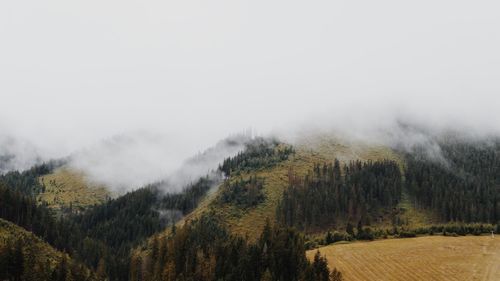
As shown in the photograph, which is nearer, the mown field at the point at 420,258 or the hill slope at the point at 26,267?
the mown field at the point at 420,258

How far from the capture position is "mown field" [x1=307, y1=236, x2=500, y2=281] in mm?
108938

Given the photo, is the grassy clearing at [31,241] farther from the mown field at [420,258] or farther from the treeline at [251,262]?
the mown field at [420,258]

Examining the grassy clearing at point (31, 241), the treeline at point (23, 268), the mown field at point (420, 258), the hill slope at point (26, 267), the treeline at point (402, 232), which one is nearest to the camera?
the mown field at point (420, 258)

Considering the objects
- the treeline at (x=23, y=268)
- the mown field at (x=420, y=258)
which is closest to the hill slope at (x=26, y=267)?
the treeline at (x=23, y=268)

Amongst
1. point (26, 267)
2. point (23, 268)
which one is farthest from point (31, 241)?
point (26, 267)

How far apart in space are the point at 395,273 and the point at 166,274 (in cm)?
5807

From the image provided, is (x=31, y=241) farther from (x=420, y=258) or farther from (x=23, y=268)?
(x=420, y=258)

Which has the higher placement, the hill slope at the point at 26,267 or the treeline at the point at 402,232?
the hill slope at the point at 26,267

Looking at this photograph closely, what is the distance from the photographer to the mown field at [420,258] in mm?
108938

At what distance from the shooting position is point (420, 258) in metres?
123

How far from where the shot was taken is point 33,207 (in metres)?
198

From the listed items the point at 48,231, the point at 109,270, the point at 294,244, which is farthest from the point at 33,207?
the point at 294,244

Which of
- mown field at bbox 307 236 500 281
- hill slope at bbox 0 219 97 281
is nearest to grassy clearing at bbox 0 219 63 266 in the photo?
hill slope at bbox 0 219 97 281

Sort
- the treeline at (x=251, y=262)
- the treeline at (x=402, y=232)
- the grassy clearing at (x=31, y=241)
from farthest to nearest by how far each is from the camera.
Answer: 1. the treeline at (x=402, y=232)
2. the grassy clearing at (x=31, y=241)
3. the treeline at (x=251, y=262)
